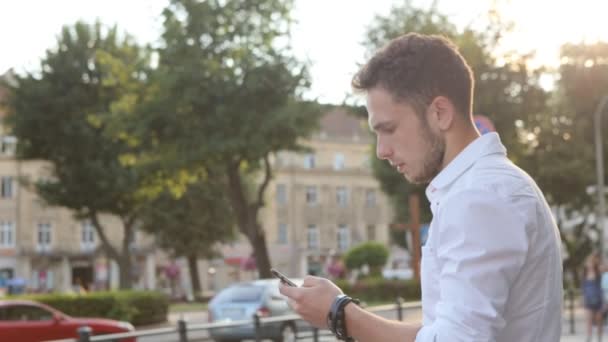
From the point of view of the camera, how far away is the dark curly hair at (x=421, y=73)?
234 cm

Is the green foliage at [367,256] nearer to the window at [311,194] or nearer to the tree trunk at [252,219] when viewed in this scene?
the window at [311,194]

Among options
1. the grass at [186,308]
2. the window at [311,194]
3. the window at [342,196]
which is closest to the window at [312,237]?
→ the window at [311,194]

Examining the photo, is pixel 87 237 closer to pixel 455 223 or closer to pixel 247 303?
pixel 247 303

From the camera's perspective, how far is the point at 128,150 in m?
43.4

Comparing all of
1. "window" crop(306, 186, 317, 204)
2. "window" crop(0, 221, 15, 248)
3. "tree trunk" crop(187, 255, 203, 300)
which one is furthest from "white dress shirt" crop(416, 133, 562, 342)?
"window" crop(306, 186, 317, 204)

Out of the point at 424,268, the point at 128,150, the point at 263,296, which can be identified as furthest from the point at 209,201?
the point at 424,268

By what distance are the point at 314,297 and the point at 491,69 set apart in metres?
36.5

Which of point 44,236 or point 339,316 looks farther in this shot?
point 44,236

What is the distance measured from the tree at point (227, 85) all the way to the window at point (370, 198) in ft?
191

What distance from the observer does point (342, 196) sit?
92062mm

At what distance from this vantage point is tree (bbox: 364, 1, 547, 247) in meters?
36.4

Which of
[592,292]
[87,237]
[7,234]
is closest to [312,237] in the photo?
[87,237]

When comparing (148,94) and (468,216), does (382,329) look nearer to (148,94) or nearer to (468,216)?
(468,216)

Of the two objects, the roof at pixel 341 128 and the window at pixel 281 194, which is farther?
the roof at pixel 341 128
